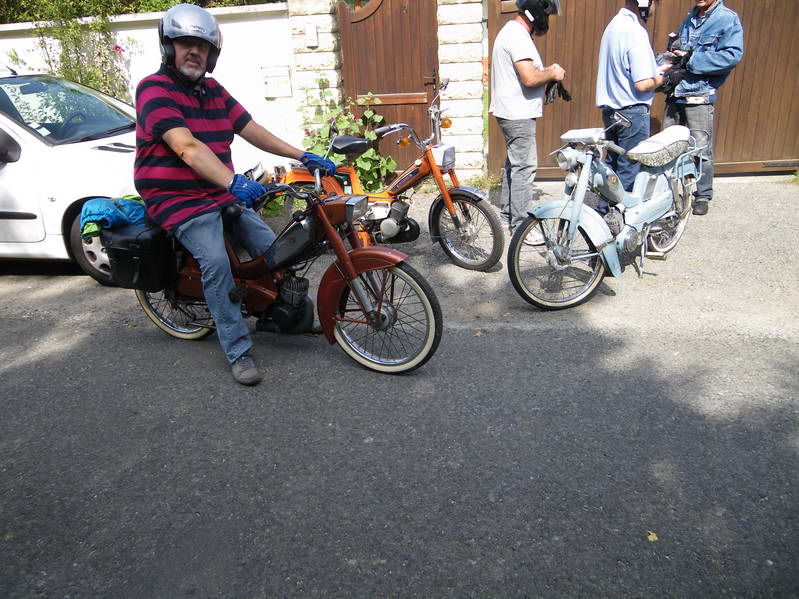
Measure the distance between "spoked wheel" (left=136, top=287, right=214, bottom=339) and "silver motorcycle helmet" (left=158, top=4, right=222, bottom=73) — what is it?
1691 millimetres

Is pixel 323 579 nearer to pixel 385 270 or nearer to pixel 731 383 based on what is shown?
pixel 385 270

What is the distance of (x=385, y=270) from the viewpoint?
381 centimetres

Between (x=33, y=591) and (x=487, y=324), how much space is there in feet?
10.2

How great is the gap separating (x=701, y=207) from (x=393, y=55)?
3.99m

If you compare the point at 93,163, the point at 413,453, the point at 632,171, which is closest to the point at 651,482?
the point at 413,453

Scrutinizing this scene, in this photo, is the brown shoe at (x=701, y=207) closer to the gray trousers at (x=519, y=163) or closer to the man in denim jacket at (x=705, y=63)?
the man in denim jacket at (x=705, y=63)

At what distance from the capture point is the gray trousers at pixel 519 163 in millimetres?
5797

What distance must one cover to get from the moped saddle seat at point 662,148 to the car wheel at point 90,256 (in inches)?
173

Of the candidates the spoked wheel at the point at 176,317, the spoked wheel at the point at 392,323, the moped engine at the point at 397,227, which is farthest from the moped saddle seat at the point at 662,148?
the spoked wheel at the point at 176,317

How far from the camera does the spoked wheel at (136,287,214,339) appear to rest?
4.58 meters

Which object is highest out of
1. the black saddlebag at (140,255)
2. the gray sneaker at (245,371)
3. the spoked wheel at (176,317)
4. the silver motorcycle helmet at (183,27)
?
the silver motorcycle helmet at (183,27)

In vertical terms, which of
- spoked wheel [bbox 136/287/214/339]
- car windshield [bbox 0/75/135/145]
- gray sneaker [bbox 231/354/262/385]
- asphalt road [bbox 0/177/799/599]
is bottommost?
asphalt road [bbox 0/177/799/599]

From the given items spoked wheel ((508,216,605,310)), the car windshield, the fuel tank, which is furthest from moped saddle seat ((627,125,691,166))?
the car windshield

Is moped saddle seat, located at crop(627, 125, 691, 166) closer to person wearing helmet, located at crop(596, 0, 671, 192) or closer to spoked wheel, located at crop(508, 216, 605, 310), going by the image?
person wearing helmet, located at crop(596, 0, 671, 192)
